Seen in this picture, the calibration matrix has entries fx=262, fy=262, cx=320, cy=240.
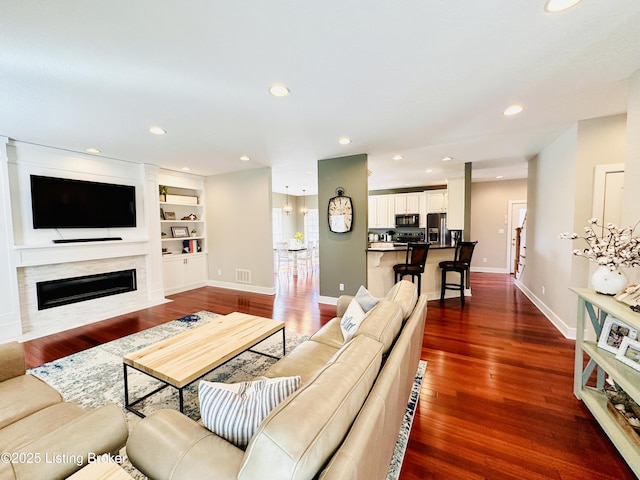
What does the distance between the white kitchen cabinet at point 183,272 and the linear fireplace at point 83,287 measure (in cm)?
80

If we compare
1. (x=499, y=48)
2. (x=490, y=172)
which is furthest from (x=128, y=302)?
(x=490, y=172)

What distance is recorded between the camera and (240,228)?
577 cm

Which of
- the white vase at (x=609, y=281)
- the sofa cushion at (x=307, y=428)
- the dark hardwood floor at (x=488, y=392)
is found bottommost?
the dark hardwood floor at (x=488, y=392)

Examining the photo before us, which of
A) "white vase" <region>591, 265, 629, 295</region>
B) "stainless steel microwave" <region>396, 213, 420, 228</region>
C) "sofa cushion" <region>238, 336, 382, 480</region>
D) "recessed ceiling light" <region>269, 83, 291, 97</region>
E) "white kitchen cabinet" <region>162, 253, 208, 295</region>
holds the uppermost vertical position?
"recessed ceiling light" <region>269, 83, 291, 97</region>

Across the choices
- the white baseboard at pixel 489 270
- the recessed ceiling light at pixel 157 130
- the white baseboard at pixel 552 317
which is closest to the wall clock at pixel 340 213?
the recessed ceiling light at pixel 157 130

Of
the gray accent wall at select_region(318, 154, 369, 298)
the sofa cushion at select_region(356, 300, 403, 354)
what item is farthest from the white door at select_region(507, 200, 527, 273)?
the sofa cushion at select_region(356, 300, 403, 354)

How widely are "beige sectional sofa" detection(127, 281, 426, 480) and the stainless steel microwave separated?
6.69 m

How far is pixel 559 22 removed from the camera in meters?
1.53

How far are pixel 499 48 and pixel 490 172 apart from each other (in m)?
5.21

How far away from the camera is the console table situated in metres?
1.51

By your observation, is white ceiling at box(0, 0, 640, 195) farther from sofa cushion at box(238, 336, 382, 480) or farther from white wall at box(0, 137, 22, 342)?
sofa cushion at box(238, 336, 382, 480)

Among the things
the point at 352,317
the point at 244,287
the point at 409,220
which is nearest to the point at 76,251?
the point at 244,287

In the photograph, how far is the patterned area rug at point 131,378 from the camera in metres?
2.04

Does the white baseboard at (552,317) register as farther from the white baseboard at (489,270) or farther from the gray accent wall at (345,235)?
the gray accent wall at (345,235)
